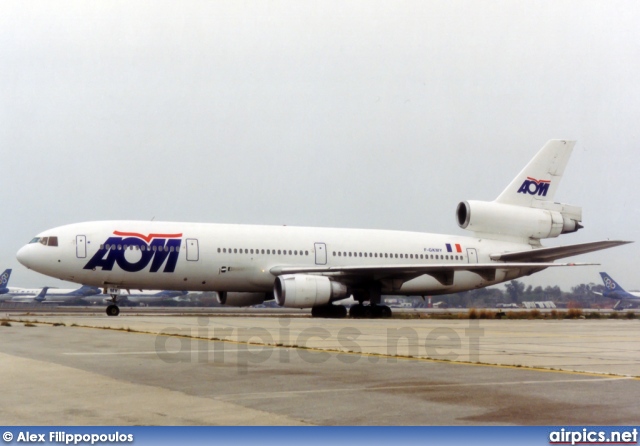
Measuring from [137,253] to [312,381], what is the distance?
2030 cm

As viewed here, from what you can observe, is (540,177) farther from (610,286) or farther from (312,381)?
(610,286)

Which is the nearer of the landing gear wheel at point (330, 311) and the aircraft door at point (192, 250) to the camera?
the aircraft door at point (192, 250)

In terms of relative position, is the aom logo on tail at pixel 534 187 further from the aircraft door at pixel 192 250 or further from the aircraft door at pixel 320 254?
the aircraft door at pixel 192 250

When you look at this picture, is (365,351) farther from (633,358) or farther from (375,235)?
(375,235)

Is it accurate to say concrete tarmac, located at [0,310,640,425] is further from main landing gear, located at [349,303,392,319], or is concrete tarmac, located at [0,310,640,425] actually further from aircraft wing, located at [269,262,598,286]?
main landing gear, located at [349,303,392,319]

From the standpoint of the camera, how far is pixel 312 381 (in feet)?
30.8

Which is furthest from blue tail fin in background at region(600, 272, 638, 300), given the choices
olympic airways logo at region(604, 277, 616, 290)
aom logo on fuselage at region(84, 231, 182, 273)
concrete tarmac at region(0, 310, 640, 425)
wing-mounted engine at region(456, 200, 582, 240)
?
concrete tarmac at region(0, 310, 640, 425)

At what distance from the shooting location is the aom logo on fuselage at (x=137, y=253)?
28406 mm

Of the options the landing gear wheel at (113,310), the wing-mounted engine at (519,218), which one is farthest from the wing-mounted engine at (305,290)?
the wing-mounted engine at (519,218)

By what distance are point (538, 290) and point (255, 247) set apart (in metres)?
27.9

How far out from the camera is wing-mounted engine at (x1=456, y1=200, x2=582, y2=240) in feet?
117

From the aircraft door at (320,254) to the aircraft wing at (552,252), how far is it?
815 cm

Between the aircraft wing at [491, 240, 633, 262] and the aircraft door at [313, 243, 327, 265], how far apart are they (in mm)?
8149

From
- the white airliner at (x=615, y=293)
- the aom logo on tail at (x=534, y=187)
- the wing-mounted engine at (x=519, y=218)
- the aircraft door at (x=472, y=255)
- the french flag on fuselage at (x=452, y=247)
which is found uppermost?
the aom logo on tail at (x=534, y=187)
